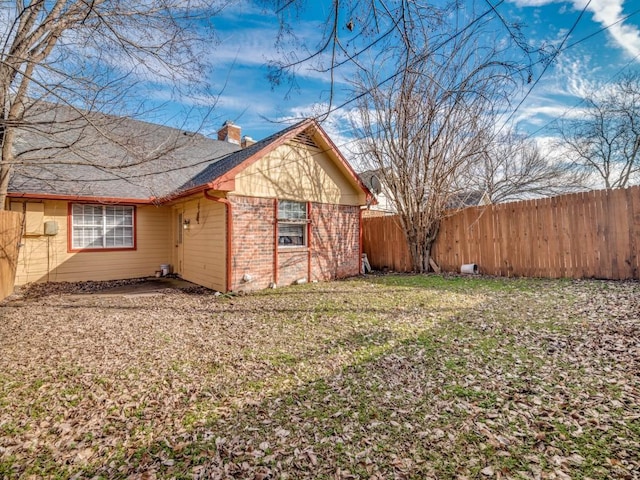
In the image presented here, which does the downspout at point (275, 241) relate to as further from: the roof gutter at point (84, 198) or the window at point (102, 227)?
the window at point (102, 227)

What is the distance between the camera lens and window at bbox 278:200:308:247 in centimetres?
866

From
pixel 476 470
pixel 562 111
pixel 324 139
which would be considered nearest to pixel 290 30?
pixel 476 470

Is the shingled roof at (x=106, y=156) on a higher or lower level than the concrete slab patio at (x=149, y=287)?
higher

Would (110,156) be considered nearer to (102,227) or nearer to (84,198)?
(84,198)

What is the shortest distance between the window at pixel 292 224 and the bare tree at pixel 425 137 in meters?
3.26

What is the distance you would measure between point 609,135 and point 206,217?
20959mm

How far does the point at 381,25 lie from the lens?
10.6ft

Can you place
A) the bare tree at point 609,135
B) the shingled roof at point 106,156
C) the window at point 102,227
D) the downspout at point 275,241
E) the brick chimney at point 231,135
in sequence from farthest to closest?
the brick chimney at point 231,135 < the bare tree at point 609,135 < the window at point 102,227 < the downspout at point 275,241 < the shingled roof at point 106,156

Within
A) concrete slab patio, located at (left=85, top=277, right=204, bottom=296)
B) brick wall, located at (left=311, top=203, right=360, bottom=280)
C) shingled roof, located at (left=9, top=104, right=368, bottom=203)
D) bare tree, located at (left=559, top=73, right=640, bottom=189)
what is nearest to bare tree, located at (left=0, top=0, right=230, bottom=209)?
shingled roof, located at (left=9, top=104, right=368, bottom=203)

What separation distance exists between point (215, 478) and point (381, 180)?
399 inches

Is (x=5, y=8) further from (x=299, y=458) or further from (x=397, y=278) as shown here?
(x=397, y=278)

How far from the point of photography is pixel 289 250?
871 centimetres

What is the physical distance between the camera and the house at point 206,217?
772cm

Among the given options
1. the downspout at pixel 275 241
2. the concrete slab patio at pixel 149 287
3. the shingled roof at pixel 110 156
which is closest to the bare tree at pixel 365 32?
the shingled roof at pixel 110 156
